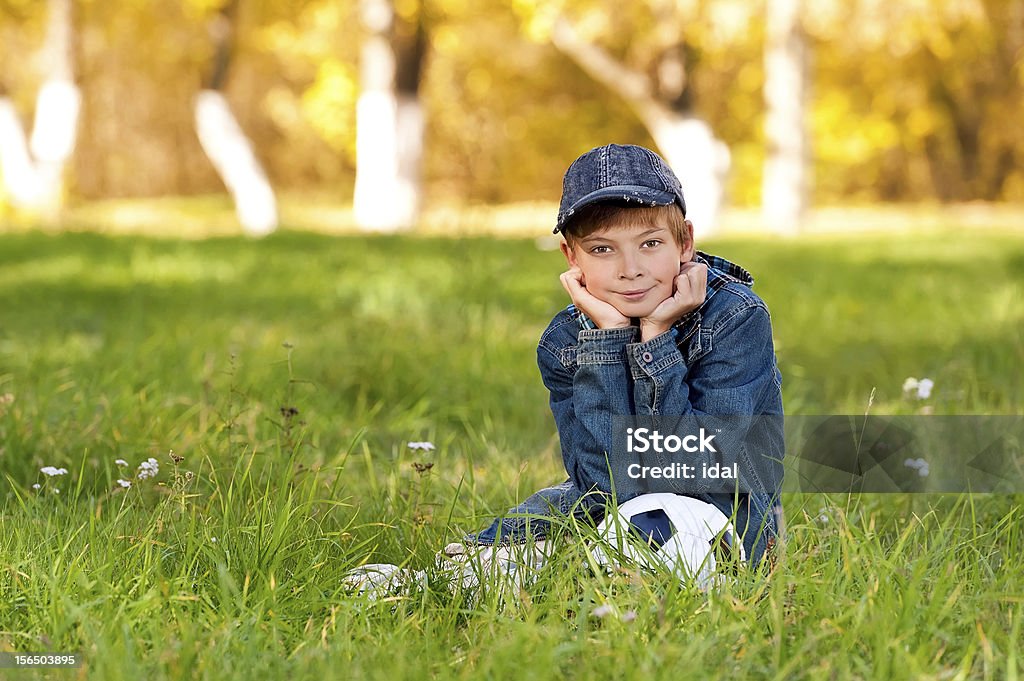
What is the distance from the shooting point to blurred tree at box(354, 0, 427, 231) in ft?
47.5

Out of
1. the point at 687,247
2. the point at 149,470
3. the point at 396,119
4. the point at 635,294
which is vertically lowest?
the point at 149,470

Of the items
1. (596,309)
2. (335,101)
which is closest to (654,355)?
(596,309)

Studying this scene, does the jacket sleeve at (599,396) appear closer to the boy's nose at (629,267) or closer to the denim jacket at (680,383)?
the denim jacket at (680,383)

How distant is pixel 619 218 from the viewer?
2.45 metres

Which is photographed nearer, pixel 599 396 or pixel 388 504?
pixel 599 396

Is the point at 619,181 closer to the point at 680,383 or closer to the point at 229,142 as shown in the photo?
the point at 680,383

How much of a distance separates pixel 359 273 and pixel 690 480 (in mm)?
5072

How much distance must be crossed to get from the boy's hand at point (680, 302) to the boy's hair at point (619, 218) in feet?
0.37

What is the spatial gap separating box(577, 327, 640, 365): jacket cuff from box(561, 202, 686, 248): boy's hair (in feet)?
0.70

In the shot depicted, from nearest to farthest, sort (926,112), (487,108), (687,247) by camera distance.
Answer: (687,247)
(926,112)
(487,108)

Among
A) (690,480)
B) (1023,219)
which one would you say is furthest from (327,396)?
(1023,219)

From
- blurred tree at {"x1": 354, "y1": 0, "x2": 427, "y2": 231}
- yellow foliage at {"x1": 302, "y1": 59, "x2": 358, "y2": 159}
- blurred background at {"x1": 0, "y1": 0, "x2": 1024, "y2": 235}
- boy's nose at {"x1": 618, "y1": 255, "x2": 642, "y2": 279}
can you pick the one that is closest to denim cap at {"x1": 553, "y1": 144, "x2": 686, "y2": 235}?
boy's nose at {"x1": 618, "y1": 255, "x2": 642, "y2": 279}

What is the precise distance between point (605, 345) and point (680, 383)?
178mm

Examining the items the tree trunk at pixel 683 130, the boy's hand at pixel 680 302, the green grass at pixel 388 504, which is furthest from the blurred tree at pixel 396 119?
the boy's hand at pixel 680 302
